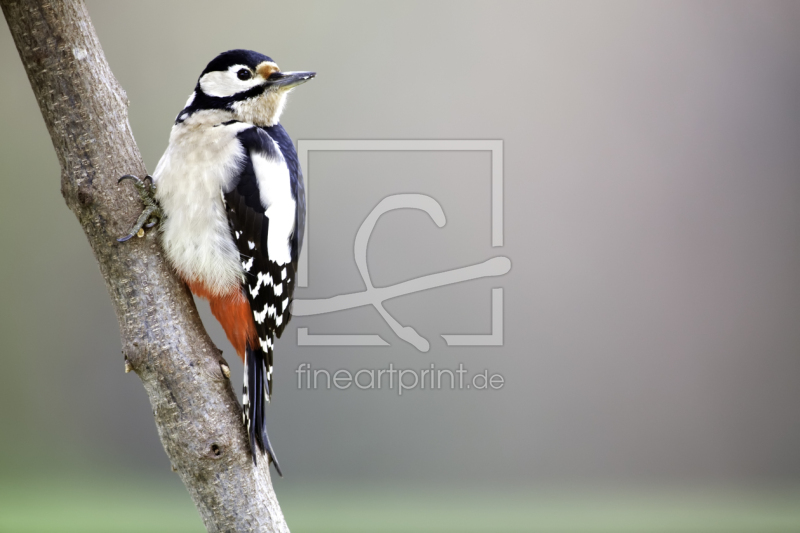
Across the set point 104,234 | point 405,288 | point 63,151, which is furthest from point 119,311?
point 405,288

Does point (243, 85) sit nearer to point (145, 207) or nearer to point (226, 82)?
point (226, 82)

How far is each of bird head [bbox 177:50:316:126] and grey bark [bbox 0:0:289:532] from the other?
13cm

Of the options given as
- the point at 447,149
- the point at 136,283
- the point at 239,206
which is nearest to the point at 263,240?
the point at 239,206

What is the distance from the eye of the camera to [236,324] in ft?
2.96

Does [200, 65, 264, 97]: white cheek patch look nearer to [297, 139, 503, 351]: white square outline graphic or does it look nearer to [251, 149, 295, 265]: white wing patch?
[251, 149, 295, 265]: white wing patch

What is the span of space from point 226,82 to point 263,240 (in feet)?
0.73

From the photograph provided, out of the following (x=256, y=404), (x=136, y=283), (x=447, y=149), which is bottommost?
(x=256, y=404)

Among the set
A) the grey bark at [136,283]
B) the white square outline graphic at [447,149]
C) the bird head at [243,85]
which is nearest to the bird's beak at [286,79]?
the bird head at [243,85]

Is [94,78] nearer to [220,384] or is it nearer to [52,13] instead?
[52,13]

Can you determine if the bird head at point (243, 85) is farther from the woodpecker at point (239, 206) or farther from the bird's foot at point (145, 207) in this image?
the bird's foot at point (145, 207)

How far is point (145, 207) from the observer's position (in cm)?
81

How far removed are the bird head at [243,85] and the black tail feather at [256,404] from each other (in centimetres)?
33

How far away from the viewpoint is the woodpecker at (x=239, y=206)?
82 centimetres

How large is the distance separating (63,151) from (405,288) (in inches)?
54.7
